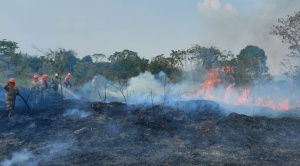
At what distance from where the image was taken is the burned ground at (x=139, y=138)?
1182 cm

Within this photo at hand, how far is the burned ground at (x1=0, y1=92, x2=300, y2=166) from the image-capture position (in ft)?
38.8

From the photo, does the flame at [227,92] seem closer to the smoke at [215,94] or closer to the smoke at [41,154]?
the smoke at [215,94]

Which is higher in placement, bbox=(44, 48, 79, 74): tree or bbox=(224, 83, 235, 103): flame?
bbox=(44, 48, 79, 74): tree

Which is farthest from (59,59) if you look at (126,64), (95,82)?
(126,64)

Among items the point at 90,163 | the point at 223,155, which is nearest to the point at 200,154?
the point at 223,155

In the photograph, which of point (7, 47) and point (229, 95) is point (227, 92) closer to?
point (229, 95)

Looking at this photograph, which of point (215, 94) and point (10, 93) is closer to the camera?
point (10, 93)

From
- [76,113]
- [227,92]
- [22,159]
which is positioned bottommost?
[22,159]

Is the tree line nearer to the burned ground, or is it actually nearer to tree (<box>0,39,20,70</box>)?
tree (<box>0,39,20,70</box>)

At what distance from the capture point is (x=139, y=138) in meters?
14.2

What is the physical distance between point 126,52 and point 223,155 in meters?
29.6

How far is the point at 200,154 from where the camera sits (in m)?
12.2

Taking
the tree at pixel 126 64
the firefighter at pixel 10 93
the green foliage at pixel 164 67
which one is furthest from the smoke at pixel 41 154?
the tree at pixel 126 64

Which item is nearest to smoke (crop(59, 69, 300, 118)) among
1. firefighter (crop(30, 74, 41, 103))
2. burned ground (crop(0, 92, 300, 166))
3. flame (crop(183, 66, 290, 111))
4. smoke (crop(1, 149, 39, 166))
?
flame (crop(183, 66, 290, 111))
